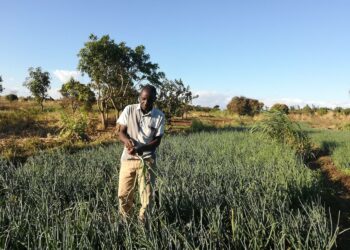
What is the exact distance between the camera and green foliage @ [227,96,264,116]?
1182 inches

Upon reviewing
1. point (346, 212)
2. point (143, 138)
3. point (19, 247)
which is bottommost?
point (346, 212)

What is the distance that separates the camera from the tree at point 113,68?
1346cm

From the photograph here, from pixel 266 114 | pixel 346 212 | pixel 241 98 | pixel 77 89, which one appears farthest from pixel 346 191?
pixel 241 98

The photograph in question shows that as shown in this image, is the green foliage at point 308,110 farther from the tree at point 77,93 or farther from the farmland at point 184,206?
the farmland at point 184,206

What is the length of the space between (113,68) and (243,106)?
58.6 feet

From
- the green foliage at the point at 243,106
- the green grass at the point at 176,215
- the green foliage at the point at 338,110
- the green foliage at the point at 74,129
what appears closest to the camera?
the green grass at the point at 176,215

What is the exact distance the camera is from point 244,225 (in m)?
3.23

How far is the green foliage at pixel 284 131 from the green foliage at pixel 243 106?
64.5 feet

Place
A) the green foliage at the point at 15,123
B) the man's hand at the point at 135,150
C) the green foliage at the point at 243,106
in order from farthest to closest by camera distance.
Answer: the green foliage at the point at 243,106 < the green foliage at the point at 15,123 < the man's hand at the point at 135,150

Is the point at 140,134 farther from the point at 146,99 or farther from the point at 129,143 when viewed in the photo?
the point at 146,99

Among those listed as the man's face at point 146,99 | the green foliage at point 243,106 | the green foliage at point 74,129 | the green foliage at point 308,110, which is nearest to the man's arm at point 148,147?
the man's face at point 146,99

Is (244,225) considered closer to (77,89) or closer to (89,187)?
(89,187)

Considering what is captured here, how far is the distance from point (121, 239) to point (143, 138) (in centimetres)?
118

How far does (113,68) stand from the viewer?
555 inches
